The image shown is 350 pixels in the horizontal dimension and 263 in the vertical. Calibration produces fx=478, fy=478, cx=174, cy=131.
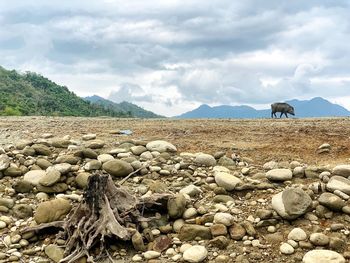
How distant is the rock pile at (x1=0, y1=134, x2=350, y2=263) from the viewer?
651 centimetres

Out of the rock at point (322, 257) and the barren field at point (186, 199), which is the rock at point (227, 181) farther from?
the rock at point (322, 257)

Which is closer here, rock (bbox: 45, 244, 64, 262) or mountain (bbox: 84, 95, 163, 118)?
rock (bbox: 45, 244, 64, 262)

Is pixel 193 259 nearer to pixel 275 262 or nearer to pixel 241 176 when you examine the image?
pixel 275 262

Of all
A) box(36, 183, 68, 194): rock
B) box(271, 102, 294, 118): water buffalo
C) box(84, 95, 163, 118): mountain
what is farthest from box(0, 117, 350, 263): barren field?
box(84, 95, 163, 118): mountain

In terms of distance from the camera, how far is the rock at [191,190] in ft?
25.3

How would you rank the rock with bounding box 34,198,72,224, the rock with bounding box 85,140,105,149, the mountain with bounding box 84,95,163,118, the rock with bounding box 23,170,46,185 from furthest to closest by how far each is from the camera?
the mountain with bounding box 84,95,163,118, the rock with bounding box 85,140,105,149, the rock with bounding box 23,170,46,185, the rock with bounding box 34,198,72,224

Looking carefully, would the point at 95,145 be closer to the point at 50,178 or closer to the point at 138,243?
the point at 50,178

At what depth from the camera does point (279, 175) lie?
7.91m

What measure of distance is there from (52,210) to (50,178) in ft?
3.15

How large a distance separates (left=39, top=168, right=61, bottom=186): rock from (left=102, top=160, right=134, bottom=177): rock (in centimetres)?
82

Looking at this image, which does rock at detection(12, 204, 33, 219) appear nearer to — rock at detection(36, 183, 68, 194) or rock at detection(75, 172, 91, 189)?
rock at detection(36, 183, 68, 194)

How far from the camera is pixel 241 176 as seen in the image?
823 centimetres

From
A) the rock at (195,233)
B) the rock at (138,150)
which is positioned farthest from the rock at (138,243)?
the rock at (138,150)

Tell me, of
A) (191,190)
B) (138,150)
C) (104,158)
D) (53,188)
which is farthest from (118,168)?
(191,190)
